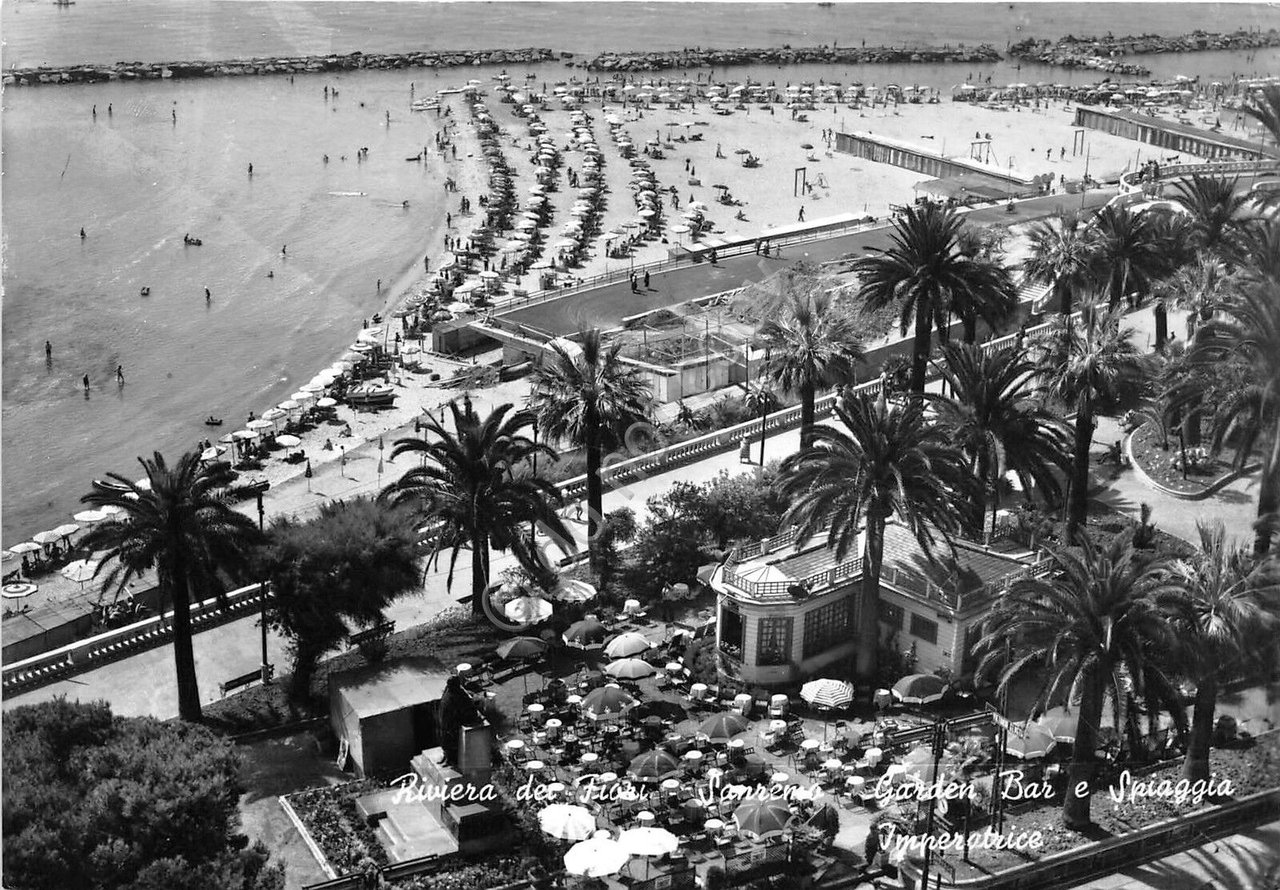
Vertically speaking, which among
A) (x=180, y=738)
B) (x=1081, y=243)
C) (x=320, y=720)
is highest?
(x=1081, y=243)

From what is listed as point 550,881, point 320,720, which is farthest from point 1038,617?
point 320,720

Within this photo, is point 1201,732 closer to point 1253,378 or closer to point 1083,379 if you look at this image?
point 1253,378

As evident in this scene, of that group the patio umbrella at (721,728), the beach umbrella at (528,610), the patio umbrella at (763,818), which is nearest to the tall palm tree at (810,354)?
the beach umbrella at (528,610)

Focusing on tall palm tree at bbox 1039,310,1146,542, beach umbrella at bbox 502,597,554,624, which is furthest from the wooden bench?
tall palm tree at bbox 1039,310,1146,542

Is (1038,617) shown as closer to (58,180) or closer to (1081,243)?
(1081,243)

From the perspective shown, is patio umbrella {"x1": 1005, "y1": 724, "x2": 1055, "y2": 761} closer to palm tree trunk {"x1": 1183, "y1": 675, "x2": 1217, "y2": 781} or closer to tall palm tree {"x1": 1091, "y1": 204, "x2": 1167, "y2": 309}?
palm tree trunk {"x1": 1183, "y1": 675, "x2": 1217, "y2": 781}
